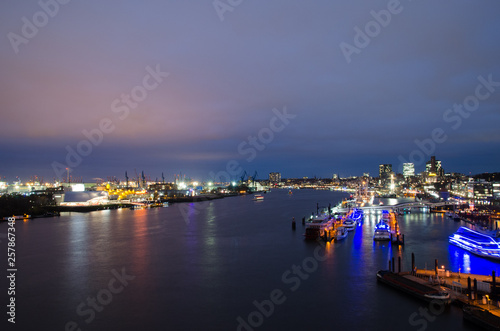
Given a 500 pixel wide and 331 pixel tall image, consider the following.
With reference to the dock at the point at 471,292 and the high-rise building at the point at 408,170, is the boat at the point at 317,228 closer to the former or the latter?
the dock at the point at 471,292

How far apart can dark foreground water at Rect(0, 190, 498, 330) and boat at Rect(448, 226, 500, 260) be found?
34 centimetres

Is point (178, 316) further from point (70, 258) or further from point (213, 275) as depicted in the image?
point (70, 258)

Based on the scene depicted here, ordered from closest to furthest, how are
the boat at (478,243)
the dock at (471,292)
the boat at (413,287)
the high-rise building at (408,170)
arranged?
the dock at (471,292) → the boat at (413,287) → the boat at (478,243) → the high-rise building at (408,170)

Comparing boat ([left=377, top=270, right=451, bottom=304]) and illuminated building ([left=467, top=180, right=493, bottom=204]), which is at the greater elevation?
illuminated building ([left=467, top=180, right=493, bottom=204])

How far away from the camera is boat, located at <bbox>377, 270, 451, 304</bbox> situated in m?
6.95

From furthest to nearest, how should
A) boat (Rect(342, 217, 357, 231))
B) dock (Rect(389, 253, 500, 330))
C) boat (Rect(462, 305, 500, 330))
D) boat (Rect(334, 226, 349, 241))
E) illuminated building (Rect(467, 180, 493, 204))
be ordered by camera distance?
illuminated building (Rect(467, 180, 493, 204)), boat (Rect(342, 217, 357, 231)), boat (Rect(334, 226, 349, 241)), dock (Rect(389, 253, 500, 330)), boat (Rect(462, 305, 500, 330))

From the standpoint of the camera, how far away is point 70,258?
12133 mm

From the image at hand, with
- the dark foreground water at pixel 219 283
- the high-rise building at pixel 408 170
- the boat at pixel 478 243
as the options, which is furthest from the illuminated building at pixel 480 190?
the high-rise building at pixel 408 170

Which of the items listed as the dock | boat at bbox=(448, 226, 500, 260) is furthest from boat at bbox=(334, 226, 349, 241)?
the dock

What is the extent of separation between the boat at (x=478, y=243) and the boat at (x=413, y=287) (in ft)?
14.1

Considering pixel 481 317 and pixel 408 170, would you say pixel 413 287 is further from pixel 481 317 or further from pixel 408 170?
pixel 408 170

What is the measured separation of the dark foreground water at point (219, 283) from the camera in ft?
22.9

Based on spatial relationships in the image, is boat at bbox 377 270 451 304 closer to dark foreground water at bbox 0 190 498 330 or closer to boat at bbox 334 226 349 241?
dark foreground water at bbox 0 190 498 330

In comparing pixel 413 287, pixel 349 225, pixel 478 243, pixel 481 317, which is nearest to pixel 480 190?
pixel 349 225
